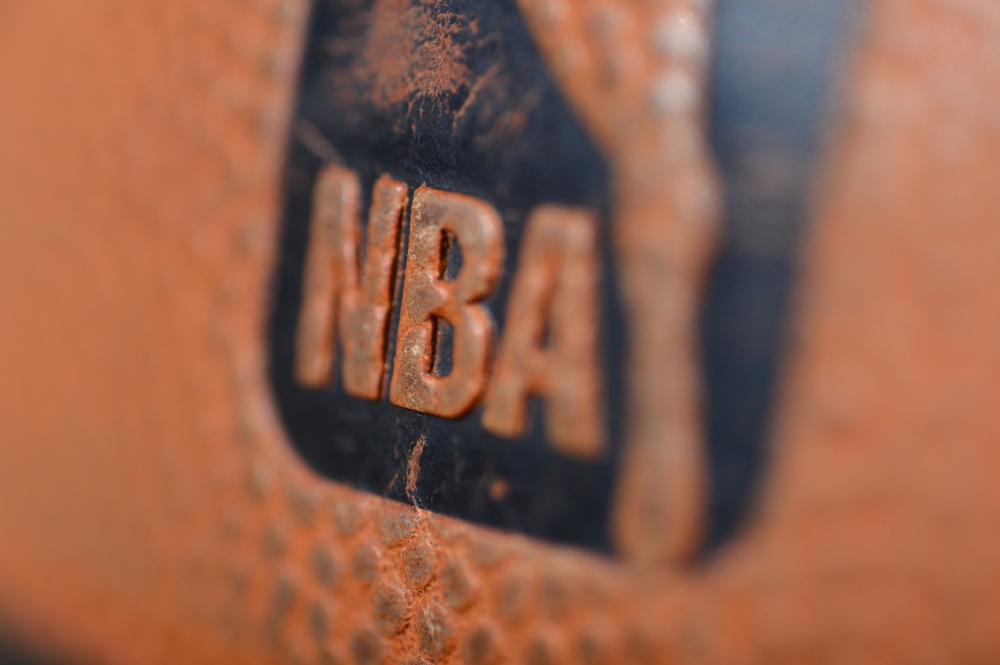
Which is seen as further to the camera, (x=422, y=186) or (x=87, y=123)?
(x=87, y=123)

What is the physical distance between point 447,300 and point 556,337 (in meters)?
0.03

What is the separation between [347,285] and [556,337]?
2.7 inches

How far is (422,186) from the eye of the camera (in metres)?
0.21

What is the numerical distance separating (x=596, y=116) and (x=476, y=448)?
0.26 feet

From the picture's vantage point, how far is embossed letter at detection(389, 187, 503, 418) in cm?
19

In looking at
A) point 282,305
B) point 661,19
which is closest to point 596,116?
point 661,19

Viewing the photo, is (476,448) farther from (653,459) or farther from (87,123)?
(87,123)

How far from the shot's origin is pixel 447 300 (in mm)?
196

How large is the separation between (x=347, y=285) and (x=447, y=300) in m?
0.04

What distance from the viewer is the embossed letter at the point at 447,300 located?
0.63ft

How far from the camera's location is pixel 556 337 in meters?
0.18

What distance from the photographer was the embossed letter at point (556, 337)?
0.59 ft

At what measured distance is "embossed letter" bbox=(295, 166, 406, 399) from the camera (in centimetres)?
21

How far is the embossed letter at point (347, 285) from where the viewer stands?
211mm
